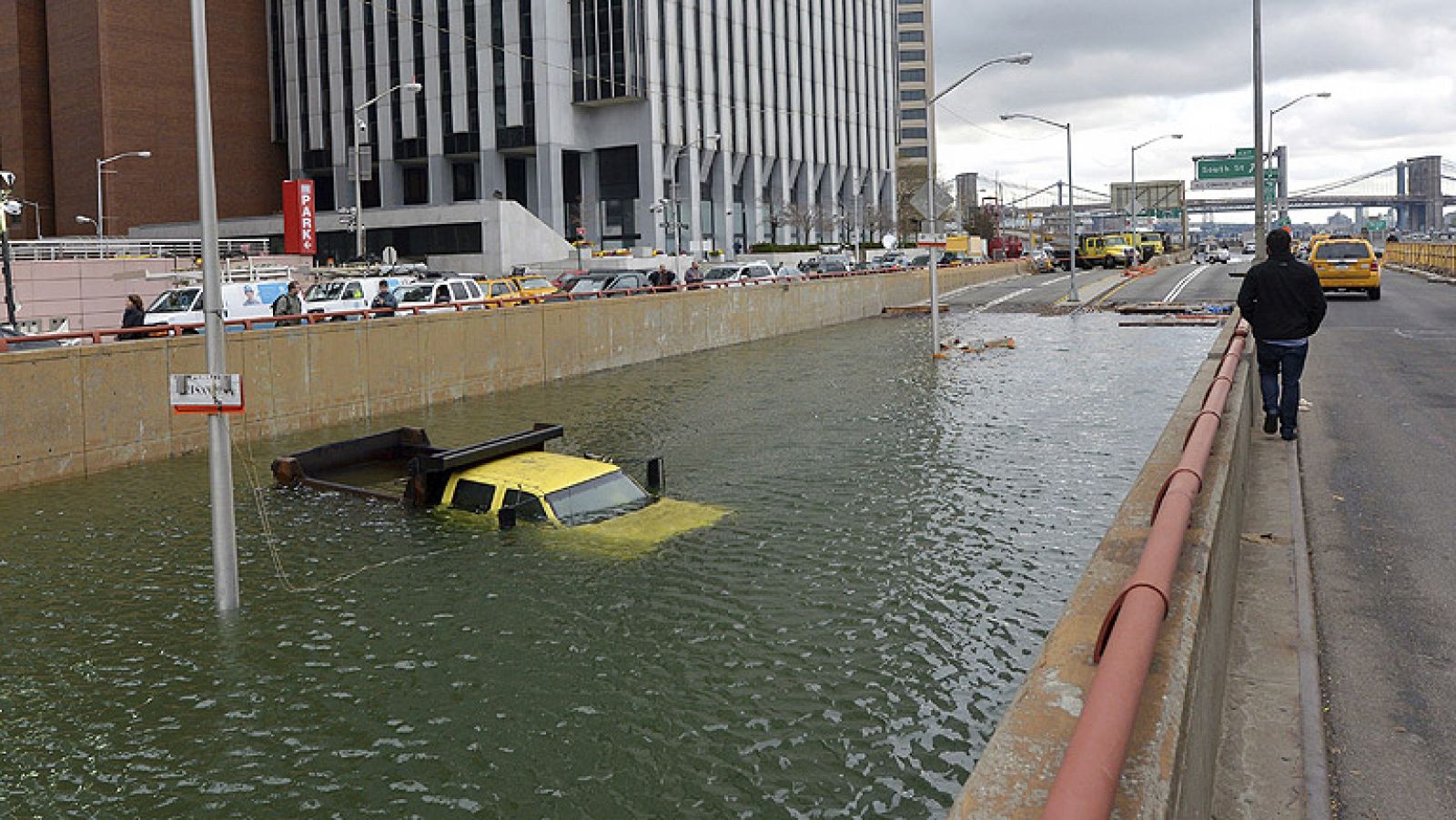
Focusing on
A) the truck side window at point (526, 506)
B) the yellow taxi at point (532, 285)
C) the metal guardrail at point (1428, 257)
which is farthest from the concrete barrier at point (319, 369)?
the metal guardrail at point (1428, 257)

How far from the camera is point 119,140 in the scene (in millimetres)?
78812

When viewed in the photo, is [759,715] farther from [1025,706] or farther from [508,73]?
[508,73]

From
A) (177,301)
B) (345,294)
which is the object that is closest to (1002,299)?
(345,294)

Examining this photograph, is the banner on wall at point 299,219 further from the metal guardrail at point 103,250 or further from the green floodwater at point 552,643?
the green floodwater at point 552,643

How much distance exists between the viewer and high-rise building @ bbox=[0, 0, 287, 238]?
7875 centimetres

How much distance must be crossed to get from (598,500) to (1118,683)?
394 inches

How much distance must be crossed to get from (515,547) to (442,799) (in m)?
5.48

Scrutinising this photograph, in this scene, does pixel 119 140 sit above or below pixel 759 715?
above

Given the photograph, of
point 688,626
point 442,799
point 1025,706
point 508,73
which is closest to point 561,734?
point 442,799

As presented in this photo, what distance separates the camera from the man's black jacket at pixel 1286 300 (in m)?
12.9

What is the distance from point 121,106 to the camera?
257ft

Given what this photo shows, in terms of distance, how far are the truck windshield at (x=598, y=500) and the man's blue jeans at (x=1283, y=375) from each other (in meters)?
6.61

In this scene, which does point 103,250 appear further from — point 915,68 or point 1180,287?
point 915,68

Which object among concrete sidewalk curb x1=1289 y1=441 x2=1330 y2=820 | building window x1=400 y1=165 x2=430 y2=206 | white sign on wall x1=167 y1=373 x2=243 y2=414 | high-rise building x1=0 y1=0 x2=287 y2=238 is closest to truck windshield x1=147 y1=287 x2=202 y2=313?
white sign on wall x1=167 y1=373 x2=243 y2=414
